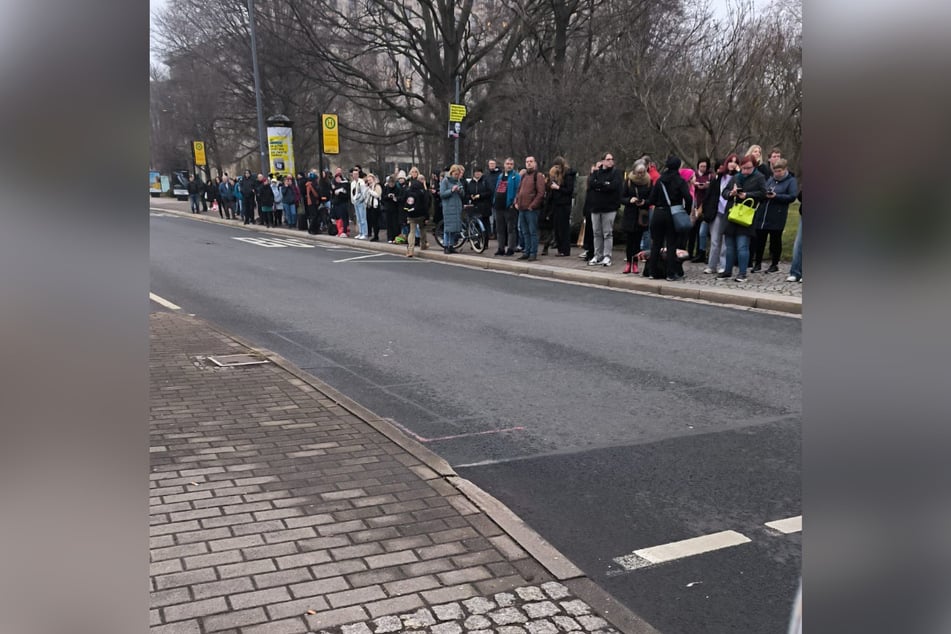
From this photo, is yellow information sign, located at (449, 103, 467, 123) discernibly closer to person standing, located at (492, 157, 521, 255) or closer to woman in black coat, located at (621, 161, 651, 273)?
person standing, located at (492, 157, 521, 255)

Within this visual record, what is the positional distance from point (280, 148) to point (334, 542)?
29.4 metres

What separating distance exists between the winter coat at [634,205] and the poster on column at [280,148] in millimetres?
19937

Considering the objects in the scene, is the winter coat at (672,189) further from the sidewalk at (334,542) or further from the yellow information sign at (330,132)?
the yellow information sign at (330,132)

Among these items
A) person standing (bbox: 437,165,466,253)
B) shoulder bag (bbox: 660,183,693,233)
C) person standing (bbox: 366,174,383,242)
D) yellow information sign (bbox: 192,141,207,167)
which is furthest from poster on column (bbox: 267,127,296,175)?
shoulder bag (bbox: 660,183,693,233)

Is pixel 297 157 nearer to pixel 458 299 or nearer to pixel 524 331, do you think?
pixel 458 299

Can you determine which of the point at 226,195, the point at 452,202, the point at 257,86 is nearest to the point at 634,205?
the point at 452,202

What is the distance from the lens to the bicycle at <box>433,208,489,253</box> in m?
18.3

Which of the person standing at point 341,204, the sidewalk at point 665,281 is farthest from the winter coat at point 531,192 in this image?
the person standing at point 341,204

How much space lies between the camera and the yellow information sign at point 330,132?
27281 millimetres

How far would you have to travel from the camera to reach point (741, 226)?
1251 centimetres

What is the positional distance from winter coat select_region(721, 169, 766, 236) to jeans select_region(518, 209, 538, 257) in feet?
14.8

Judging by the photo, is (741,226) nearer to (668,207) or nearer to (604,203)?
(668,207)
